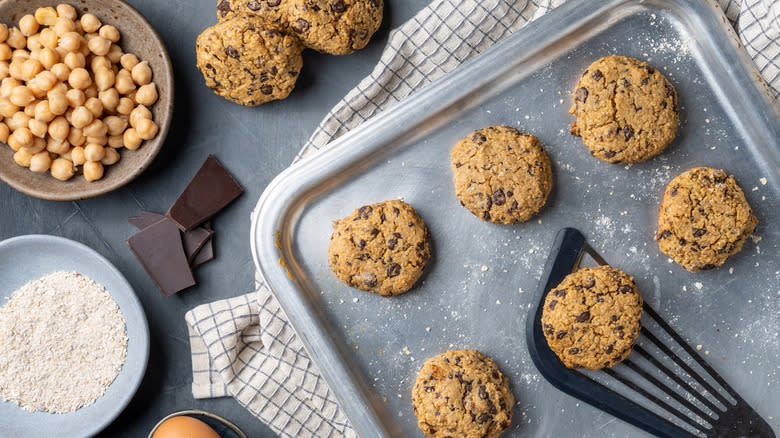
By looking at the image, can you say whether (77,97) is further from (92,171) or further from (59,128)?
(92,171)

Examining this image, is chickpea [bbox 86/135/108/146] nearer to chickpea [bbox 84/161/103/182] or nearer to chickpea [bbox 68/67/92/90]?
chickpea [bbox 84/161/103/182]

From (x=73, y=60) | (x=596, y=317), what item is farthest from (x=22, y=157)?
(x=596, y=317)

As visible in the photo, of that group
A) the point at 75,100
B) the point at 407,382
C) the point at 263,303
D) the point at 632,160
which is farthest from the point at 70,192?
the point at 632,160

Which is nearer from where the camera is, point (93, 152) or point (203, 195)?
point (93, 152)

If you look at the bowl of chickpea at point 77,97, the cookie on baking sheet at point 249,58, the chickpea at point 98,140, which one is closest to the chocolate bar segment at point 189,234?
the bowl of chickpea at point 77,97

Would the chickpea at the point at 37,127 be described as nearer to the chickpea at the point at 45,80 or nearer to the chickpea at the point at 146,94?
the chickpea at the point at 45,80

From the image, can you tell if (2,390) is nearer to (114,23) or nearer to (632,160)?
(114,23)
